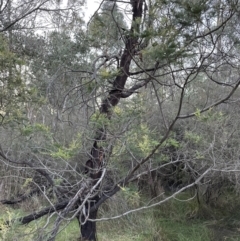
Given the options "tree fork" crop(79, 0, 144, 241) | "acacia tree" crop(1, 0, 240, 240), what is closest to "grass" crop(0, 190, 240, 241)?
"tree fork" crop(79, 0, 144, 241)

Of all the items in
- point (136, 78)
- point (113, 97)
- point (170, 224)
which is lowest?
point (170, 224)

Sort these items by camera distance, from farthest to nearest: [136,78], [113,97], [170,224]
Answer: [170,224] < [113,97] < [136,78]

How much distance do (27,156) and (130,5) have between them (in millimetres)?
2506

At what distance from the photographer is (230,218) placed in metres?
5.82

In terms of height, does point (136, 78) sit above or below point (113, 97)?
above

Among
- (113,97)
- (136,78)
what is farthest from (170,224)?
(136,78)

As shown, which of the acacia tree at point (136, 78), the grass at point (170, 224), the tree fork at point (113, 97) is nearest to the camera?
the acacia tree at point (136, 78)

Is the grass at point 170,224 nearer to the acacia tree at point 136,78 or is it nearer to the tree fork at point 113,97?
the tree fork at point 113,97

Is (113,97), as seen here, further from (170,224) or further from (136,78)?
(170,224)

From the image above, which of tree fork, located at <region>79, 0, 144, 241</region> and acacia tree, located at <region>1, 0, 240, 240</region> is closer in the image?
acacia tree, located at <region>1, 0, 240, 240</region>

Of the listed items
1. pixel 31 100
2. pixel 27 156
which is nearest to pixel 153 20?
pixel 31 100

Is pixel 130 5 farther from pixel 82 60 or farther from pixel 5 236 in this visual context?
pixel 5 236

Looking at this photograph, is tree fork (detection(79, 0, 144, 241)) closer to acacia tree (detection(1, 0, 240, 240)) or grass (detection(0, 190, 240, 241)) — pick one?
acacia tree (detection(1, 0, 240, 240))

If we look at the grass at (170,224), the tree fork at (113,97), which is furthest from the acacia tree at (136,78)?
the grass at (170,224)
